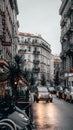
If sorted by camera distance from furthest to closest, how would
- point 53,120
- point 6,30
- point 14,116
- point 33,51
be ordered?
point 33,51
point 6,30
point 53,120
point 14,116

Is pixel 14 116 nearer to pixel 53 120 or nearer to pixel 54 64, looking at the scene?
pixel 53 120

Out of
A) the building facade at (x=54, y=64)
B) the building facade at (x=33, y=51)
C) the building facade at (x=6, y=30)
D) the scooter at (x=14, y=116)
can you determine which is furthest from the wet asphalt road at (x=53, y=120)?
the building facade at (x=54, y=64)

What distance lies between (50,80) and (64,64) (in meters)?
76.8

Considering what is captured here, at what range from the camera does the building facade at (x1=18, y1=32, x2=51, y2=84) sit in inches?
5906

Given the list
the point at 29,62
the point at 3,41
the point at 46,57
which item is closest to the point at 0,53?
the point at 3,41

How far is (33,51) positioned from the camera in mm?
153625

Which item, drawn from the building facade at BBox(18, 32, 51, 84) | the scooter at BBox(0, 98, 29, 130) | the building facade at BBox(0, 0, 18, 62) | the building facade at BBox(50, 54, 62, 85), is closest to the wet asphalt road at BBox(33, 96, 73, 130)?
the scooter at BBox(0, 98, 29, 130)

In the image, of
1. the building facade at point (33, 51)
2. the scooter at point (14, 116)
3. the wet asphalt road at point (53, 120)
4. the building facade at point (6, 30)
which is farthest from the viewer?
the building facade at point (33, 51)

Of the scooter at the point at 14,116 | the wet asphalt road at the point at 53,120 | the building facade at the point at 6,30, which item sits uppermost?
the building facade at the point at 6,30

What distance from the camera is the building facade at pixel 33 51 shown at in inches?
5906

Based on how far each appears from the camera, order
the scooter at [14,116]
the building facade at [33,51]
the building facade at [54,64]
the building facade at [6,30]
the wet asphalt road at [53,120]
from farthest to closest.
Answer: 1. the building facade at [54,64]
2. the building facade at [33,51]
3. the building facade at [6,30]
4. the wet asphalt road at [53,120]
5. the scooter at [14,116]

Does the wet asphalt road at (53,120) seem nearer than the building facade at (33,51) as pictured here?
Yes

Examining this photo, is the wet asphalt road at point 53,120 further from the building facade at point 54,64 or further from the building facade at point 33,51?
the building facade at point 54,64

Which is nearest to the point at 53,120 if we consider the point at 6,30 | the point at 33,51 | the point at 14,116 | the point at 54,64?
the point at 14,116
